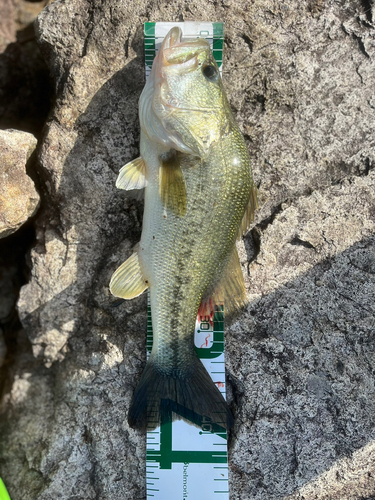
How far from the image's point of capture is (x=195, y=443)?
2.60 meters

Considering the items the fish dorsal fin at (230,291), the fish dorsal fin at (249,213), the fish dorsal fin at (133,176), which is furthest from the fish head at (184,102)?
the fish dorsal fin at (230,291)

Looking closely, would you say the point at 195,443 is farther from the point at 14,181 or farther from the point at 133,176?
the point at 14,181

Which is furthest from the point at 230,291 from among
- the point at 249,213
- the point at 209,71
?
the point at 209,71

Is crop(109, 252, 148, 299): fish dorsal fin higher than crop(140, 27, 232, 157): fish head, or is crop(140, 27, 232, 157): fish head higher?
crop(140, 27, 232, 157): fish head

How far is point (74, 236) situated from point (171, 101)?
1.20m

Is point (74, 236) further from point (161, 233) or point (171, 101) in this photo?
point (171, 101)

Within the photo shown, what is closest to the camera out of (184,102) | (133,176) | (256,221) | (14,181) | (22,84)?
(184,102)

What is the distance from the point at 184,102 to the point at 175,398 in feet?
6.18

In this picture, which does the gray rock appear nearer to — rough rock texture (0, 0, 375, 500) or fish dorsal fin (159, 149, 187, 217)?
rough rock texture (0, 0, 375, 500)

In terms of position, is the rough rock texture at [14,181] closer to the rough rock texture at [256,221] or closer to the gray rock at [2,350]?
the rough rock texture at [256,221]

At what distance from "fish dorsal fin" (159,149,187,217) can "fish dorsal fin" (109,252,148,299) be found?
446 millimetres

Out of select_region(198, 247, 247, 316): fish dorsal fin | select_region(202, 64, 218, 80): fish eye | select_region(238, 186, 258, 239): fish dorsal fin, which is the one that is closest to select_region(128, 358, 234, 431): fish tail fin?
select_region(198, 247, 247, 316): fish dorsal fin

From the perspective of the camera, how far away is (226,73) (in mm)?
2738

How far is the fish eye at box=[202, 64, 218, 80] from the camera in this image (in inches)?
91.3
